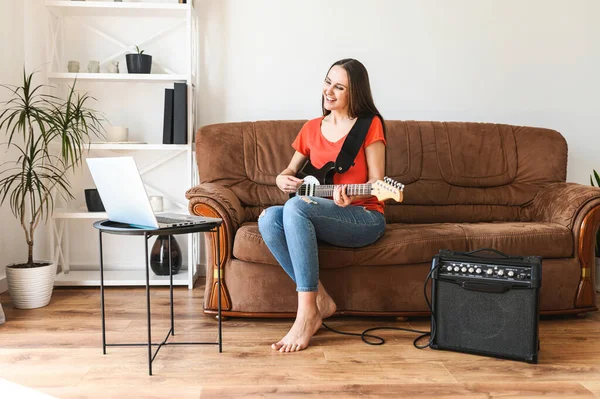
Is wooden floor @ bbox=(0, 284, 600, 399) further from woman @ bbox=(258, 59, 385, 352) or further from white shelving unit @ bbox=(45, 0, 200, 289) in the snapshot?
white shelving unit @ bbox=(45, 0, 200, 289)

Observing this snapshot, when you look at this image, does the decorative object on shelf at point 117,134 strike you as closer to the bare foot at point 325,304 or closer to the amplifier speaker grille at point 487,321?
the bare foot at point 325,304

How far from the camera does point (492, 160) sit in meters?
3.00

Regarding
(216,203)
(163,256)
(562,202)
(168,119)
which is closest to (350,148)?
(216,203)

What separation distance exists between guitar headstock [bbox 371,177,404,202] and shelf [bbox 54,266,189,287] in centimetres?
151

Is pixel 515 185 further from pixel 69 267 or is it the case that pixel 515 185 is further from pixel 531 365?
pixel 69 267

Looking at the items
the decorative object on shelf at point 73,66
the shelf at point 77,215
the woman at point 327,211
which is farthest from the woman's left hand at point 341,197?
the decorative object on shelf at point 73,66

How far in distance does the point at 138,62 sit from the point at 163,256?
1.11 meters

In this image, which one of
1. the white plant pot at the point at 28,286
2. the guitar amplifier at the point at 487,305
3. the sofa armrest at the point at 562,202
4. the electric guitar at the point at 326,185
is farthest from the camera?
the white plant pot at the point at 28,286

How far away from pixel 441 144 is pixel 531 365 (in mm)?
1371

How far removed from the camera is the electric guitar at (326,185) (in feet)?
6.77

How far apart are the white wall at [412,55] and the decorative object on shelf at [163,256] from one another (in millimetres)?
780

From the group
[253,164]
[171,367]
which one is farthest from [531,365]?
[253,164]

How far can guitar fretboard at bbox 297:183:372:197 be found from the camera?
6.95ft

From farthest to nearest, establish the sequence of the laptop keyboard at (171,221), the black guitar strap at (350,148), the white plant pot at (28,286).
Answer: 1. the white plant pot at (28,286)
2. the black guitar strap at (350,148)
3. the laptop keyboard at (171,221)
